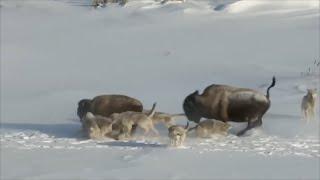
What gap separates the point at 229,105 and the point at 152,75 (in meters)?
4.26

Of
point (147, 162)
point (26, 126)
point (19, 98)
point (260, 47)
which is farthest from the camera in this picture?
point (260, 47)

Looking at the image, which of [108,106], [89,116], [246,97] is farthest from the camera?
[108,106]

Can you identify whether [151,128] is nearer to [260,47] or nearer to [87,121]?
[87,121]

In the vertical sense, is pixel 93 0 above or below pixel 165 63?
above

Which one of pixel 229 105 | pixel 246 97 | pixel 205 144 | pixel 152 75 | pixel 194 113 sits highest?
pixel 152 75

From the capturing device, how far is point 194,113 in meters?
10.7

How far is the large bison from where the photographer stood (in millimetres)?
10344

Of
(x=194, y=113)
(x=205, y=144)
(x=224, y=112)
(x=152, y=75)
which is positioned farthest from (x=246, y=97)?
(x=152, y=75)

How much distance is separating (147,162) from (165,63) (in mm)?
7589

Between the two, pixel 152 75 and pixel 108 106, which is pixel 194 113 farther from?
pixel 152 75

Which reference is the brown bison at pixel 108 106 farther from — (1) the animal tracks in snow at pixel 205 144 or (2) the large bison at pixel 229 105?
(1) the animal tracks in snow at pixel 205 144

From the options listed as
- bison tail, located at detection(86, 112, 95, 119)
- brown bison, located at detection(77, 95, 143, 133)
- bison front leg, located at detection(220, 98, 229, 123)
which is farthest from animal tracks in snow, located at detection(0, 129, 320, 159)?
brown bison, located at detection(77, 95, 143, 133)

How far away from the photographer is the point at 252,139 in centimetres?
962

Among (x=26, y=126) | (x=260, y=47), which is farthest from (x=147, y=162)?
(x=260, y=47)
